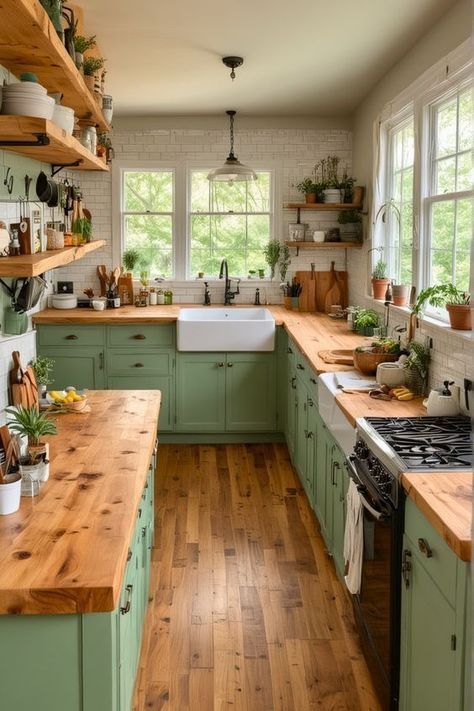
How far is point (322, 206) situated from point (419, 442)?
407cm

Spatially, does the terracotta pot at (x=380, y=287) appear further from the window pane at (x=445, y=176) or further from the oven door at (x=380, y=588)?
the oven door at (x=380, y=588)

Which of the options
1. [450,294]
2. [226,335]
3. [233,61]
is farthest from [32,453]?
[226,335]

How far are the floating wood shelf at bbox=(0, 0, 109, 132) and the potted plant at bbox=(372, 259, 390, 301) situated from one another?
7.80 feet

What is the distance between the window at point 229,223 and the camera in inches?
279

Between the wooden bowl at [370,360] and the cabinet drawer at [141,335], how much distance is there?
2314 mm

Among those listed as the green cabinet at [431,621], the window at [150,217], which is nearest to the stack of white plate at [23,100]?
the green cabinet at [431,621]

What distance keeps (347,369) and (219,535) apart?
121 cm

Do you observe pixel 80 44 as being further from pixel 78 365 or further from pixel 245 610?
pixel 78 365

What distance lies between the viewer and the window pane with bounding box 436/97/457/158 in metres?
4.00

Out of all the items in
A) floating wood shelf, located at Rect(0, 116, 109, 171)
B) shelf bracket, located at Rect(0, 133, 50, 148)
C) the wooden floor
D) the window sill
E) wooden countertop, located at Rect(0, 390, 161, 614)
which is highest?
floating wood shelf, located at Rect(0, 116, 109, 171)

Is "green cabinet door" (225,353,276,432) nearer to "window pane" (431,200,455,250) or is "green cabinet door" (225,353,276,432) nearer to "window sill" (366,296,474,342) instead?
"window sill" (366,296,474,342)

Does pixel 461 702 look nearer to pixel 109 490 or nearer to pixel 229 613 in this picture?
pixel 109 490

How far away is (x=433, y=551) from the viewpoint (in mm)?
2182

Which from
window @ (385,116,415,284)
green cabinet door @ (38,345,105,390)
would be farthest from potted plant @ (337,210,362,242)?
green cabinet door @ (38,345,105,390)
